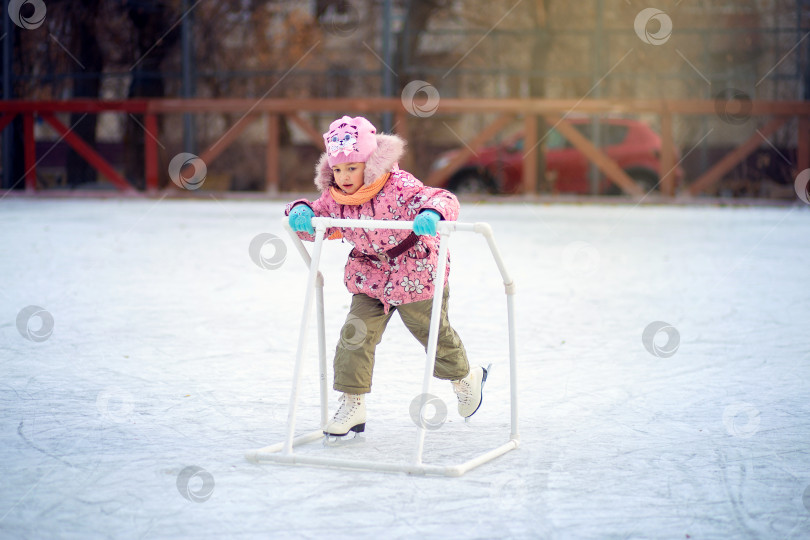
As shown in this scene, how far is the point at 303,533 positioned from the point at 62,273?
586cm

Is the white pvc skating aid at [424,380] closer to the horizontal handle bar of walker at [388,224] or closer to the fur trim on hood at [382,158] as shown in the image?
the horizontal handle bar of walker at [388,224]

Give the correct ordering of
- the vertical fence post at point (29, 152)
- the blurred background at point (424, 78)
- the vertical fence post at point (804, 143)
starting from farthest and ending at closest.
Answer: the blurred background at point (424, 78)
the vertical fence post at point (29, 152)
the vertical fence post at point (804, 143)

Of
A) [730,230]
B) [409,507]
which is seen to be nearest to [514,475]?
[409,507]

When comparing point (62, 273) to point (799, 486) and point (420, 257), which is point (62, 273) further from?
point (799, 486)

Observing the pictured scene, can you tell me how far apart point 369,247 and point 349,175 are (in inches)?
10.3

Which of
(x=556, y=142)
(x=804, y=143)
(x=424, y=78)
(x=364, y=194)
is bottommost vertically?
(x=364, y=194)

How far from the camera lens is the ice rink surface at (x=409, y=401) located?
310 cm

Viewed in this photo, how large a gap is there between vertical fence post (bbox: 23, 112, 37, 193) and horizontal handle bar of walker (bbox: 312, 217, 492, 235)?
15.1m

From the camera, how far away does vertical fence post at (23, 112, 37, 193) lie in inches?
697

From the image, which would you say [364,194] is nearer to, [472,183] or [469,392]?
[469,392]

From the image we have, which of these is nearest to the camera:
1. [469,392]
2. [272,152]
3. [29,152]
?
[469,392]

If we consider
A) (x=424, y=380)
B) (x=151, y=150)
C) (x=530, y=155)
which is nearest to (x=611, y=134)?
(x=530, y=155)

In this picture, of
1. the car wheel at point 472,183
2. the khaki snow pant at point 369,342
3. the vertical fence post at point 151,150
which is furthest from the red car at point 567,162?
the khaki snow pant at point 369,342

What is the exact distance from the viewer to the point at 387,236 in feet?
12.5
